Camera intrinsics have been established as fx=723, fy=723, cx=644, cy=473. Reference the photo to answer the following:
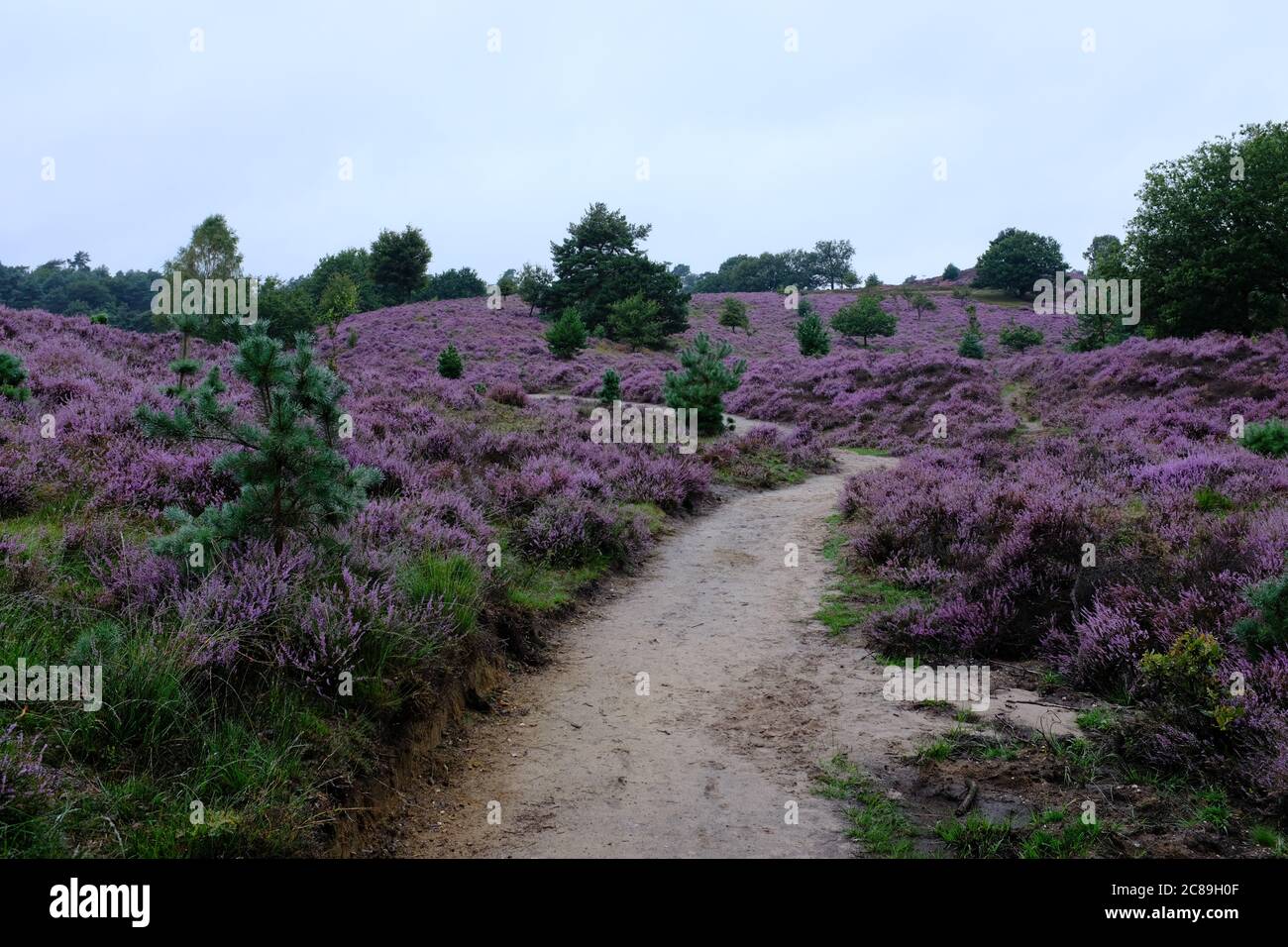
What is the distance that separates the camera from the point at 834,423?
26047 millimetres

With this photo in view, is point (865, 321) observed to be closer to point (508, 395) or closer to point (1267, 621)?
point (508, 395)

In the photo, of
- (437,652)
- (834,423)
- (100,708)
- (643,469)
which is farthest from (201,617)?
(834,423)

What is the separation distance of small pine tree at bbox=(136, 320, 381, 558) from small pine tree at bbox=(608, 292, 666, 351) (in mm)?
44724

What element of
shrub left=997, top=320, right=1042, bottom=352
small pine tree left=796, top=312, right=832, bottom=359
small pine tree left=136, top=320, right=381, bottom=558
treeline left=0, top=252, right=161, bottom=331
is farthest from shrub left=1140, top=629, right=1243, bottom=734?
treeline left=0, top=252, right=161, bottom=331

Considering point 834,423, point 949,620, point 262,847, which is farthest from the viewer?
point 834,423

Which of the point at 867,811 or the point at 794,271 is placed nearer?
the point at 867,811

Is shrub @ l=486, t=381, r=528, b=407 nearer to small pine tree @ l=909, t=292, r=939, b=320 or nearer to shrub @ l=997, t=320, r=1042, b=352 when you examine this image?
shrub @ l=997, t=320, r=1042, b=352

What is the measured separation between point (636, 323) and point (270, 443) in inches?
1791

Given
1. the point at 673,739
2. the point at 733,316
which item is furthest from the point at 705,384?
the point at 733,316

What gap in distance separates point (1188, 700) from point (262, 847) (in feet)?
17.3

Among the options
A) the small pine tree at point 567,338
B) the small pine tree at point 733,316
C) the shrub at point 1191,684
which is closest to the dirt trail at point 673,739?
the shrub at point 1191,684

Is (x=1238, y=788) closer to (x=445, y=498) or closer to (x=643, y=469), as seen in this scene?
(x=445, y=498)

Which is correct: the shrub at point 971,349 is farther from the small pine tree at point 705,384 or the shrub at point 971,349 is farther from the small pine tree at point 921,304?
the small pine tree at point 921,304

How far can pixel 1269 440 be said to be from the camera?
491 inches
